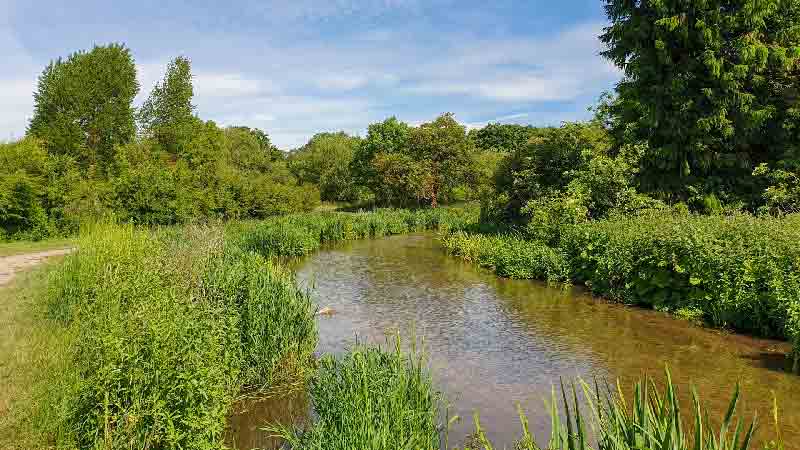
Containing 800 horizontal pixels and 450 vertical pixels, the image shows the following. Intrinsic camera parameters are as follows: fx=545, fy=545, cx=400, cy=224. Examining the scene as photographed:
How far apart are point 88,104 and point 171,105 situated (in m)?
4.67

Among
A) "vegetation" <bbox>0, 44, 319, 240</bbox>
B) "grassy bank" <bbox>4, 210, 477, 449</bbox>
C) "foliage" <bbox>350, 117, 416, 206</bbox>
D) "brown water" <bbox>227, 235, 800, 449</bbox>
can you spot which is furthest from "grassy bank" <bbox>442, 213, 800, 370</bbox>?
"foliage" <bbox>350, 117, 416, 206</bbox>

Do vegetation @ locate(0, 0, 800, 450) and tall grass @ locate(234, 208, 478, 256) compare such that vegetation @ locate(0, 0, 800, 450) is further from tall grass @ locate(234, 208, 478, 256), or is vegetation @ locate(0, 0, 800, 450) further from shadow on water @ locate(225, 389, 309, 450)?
shadow on water @ locate(225, 389, 309, 450)

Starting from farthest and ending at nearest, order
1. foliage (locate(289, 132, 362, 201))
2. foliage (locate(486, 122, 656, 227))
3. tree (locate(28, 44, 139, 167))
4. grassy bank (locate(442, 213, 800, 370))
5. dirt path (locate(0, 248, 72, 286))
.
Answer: foliage (locate(289, 132, 362, 201))
tree (locate(28, 44, 139, 167))
foliage (locate(486, 122, 656, 227))
dirt path (locate(0, 248, 72, 286))
grassy bank (locate(442, 213, 800, 370))

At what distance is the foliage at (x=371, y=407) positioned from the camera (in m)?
5.14

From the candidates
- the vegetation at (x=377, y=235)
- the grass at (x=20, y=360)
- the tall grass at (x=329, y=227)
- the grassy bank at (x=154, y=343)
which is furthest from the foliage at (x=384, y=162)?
the grass at (x=20, y=360)

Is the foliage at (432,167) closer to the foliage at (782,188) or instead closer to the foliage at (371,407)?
the foliage at (782,188)

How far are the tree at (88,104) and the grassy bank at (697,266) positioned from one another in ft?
87.9

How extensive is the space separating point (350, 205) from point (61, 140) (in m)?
27.1

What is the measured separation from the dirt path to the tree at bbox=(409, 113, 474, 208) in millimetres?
27779

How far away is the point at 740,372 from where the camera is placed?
9.29 meters

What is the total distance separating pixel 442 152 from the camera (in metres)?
43.0

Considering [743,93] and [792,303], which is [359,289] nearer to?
[792,303]

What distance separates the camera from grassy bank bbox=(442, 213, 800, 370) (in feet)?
34.9

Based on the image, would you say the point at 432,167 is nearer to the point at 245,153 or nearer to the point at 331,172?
the point at 331,172
